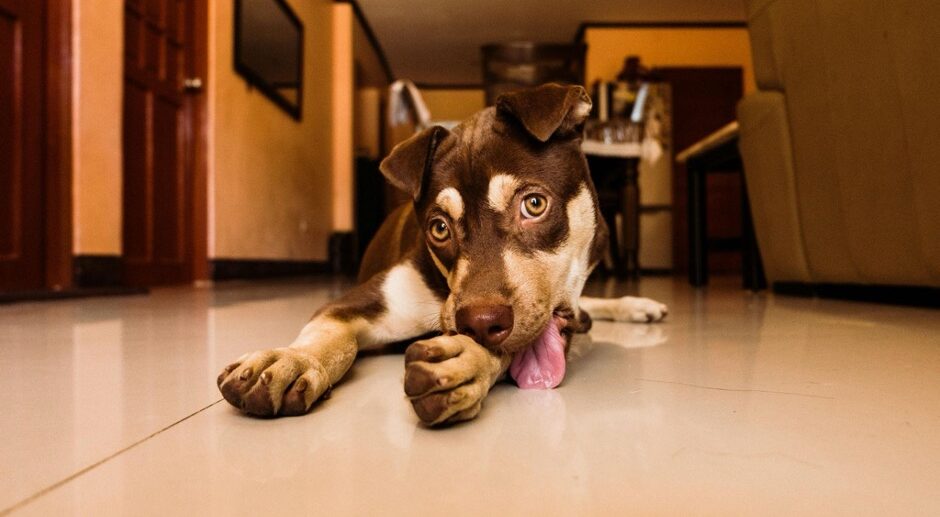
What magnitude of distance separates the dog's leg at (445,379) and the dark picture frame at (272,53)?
629cm

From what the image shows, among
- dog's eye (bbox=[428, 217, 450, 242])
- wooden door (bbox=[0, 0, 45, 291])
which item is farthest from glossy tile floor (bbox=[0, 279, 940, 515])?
wooden door (bbox=[0, 0, 45, 291])

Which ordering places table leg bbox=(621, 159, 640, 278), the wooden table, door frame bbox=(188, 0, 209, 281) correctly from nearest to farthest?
door frame bbox=(188, 0, 209, 281) → the wooden table → table leg bbox=(621, 159, 640, 278)

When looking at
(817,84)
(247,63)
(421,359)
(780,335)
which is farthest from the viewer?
(247,63)

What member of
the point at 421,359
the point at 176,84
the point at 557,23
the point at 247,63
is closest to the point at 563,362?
the point at 421,359

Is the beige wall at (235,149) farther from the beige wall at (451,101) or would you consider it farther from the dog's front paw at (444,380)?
the beige wall at (451,101)

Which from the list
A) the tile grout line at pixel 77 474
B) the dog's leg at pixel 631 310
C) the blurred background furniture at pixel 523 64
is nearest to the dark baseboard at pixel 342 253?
the blurred background furniture at pixel 523 64

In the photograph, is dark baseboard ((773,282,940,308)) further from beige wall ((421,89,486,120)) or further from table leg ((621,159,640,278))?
beige wall ((421,89,486,120))

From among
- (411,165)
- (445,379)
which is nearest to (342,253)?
(411,165)

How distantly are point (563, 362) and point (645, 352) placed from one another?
533 millimetres

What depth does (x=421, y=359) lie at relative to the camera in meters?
1.01

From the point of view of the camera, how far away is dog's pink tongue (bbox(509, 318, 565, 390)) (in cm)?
136

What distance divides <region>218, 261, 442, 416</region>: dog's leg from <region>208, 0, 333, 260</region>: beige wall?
4.94 meters

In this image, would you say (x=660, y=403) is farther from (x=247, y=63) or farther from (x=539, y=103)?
(x=247, y=63)

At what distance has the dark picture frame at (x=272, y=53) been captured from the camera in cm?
665
